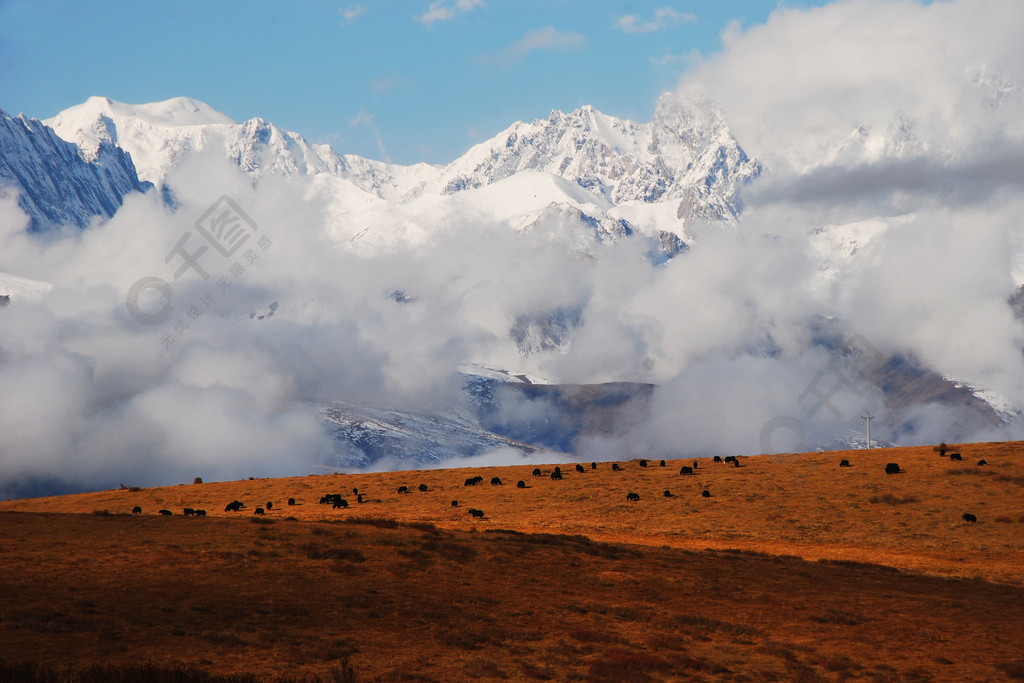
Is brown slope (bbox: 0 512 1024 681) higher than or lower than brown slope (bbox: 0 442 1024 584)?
lower

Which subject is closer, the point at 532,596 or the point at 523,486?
the point at 532,596

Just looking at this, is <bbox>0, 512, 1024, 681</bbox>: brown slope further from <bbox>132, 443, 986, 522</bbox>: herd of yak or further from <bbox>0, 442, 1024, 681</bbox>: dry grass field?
<bbox>132, 443, 986, 522</bbox>: herd of yak

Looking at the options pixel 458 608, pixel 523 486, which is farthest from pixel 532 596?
pixel 523 486

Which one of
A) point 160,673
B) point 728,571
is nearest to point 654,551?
point 728,571

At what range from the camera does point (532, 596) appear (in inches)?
1494

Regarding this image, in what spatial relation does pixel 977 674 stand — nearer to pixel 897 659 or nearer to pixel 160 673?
pixel 897 659

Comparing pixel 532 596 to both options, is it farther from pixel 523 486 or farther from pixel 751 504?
pixel 523 486

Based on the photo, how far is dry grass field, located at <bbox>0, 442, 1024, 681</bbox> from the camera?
2873 cm

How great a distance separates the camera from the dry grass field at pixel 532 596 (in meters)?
28.7

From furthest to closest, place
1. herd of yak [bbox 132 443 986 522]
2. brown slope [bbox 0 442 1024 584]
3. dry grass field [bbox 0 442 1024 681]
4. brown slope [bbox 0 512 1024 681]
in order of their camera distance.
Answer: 1. herd of yak [bbox 132 443 986 522]
2. brown slope [bbox 0 442 1024 584]
3. dry grass field [bbox 0 442 1024 681]
4. brown slope [bbox 0 512 1024 681]

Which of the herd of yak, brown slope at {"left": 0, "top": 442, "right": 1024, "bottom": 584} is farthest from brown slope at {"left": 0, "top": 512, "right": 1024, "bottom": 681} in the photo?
the herd of yak

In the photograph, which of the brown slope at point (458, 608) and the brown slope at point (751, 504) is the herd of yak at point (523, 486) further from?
the brown slope at point (458, 608)

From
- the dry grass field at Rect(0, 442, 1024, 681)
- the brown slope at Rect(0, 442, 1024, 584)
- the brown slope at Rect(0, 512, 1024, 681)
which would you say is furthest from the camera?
the brown slope at Rect(0, 442, 1024, 584)

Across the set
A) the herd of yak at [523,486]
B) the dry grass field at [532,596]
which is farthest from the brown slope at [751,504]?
the herd of yak at [523,486]
